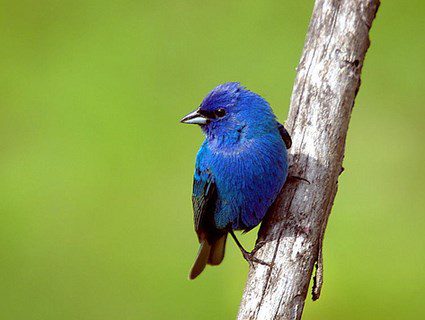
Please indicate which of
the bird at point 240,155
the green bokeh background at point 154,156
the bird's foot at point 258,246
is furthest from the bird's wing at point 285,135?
the green bokeh background at point 154,156

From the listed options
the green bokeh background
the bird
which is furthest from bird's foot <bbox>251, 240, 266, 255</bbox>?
the green bokeh background

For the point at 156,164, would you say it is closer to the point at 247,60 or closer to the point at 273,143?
the point at 247,60

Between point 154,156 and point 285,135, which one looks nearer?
point 285,135

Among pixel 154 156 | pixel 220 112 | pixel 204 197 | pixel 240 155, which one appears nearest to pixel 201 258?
pixel 204 197

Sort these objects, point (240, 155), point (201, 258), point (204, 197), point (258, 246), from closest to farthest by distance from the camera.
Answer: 1. point (258, 246)
2. point (240, 155)
3. point (204, 197)
4. point (201, 258)

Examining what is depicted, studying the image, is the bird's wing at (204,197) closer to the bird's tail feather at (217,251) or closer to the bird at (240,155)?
the bird at (240,155)

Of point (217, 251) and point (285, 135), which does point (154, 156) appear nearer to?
point (217, 251)
